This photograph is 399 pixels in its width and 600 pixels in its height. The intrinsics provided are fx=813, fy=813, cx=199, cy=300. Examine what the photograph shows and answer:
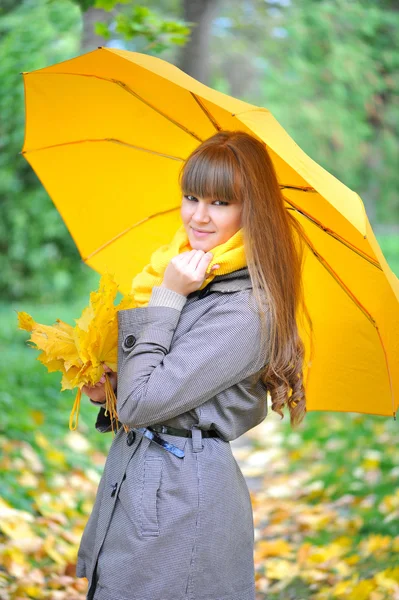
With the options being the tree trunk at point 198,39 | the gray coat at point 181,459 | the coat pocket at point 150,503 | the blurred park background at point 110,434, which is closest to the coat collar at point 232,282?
the gray coat at point 181,459

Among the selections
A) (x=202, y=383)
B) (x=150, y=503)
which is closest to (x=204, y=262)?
(x=202, y=383)

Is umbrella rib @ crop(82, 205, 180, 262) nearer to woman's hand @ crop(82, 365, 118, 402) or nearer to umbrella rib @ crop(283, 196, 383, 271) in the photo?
umbrella rib @ crop(283, 196, 383, 271)

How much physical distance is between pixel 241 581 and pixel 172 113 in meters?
1.72

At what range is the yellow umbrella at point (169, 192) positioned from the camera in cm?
268

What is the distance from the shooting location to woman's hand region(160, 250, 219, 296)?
259 centimetres

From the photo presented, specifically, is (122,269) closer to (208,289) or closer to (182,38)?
(208,289)

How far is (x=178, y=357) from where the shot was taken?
97.1 inches

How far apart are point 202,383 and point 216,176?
2.26 feet

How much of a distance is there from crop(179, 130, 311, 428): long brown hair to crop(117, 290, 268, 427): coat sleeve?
0.22 ft

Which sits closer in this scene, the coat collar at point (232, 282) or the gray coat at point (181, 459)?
the gray coat at point (181, 459)

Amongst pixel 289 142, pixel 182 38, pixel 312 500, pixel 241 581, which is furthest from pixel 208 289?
pixel 312 500

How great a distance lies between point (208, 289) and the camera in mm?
2686

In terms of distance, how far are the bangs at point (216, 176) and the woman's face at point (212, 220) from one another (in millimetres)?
24

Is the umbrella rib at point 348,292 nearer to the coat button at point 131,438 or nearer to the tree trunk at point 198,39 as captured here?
the coat button at point 131,438
